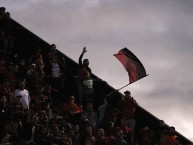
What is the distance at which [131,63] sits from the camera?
3875cm

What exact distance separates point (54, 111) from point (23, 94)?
130cm

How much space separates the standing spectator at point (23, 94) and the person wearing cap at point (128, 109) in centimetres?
433

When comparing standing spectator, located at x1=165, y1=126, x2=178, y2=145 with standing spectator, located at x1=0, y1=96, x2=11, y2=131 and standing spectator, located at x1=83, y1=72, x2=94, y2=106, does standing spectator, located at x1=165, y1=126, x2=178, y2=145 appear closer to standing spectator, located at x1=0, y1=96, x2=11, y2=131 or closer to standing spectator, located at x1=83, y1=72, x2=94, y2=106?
Answer: standing spectator, located at x1=83, y1=72, x2=94, y2=106

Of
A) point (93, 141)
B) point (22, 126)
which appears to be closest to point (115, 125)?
point (93, 141)

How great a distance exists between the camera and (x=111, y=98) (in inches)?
1479

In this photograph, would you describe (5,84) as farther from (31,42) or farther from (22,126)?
(31,42)

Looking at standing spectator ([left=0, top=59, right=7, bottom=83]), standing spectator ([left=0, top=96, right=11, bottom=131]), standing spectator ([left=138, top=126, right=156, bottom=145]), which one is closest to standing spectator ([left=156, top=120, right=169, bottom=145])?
standing spectator ([left=138, top=126, right=156, bottom=145])

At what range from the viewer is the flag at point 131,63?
3859cm

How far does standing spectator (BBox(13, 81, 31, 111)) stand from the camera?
31859 millimetres

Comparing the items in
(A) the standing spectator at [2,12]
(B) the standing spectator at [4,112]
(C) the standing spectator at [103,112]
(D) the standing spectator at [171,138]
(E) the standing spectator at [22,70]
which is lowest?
(B) the standing spectator at [4,112]

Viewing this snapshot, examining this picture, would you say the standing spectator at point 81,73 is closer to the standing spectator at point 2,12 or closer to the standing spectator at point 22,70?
the standing spectator at point 22,70

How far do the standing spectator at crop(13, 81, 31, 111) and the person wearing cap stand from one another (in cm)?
433

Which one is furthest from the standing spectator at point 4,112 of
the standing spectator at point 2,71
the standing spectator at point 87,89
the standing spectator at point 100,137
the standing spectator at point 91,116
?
the standing spectator at point 87,89

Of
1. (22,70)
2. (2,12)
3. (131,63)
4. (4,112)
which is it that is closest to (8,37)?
(2,12)
